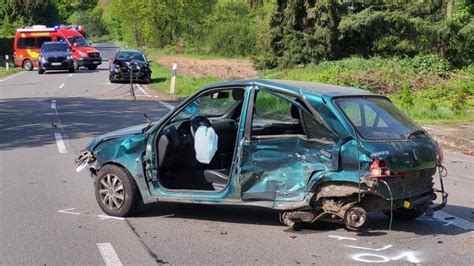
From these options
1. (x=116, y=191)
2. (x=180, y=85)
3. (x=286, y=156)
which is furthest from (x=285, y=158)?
(x=180, y=85)

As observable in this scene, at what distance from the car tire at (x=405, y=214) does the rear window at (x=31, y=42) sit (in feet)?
129

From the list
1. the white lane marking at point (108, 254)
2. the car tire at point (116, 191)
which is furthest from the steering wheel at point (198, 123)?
the white lane marking at point (108, 254)

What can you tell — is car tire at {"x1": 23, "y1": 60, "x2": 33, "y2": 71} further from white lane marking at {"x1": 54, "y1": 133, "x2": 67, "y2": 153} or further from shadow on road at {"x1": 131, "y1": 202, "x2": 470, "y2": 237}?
shadow on road at {"x1": 131, "y1": 202, "x2": 470, "y2": 237}

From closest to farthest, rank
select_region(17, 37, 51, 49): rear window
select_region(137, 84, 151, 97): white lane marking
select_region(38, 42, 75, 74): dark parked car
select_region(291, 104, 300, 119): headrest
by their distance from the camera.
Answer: select_region(291, 104, 300, 119): headrest, select_region(137, 84, 151, 97): white lane marking, select_region(38, 42, 75, 74): dark parked car, select_region(17, 37, 51, 49): rear window

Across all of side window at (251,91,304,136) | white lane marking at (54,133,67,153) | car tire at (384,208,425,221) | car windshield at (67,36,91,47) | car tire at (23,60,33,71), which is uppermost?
side window at (251,91,304,136)

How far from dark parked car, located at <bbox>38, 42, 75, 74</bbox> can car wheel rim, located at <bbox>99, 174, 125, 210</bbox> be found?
1259 inches

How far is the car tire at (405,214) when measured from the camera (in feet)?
23.1

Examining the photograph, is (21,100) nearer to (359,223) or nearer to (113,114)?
(113,114)

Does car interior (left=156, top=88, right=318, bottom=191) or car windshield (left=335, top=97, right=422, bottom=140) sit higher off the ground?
car windshield (left=335, top=97, right=422, bottom=140)

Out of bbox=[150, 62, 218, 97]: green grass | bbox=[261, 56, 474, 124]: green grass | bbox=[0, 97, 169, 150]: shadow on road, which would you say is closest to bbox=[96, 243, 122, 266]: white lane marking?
bbox=[0, 97, 169, 150]: shadow on road

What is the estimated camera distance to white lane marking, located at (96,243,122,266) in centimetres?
564

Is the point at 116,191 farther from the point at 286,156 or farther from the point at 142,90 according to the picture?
the point at 142,90

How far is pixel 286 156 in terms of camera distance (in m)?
6.38

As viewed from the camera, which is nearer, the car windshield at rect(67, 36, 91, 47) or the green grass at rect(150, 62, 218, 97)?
the green grass at rect(150, 62, 218, 97)
